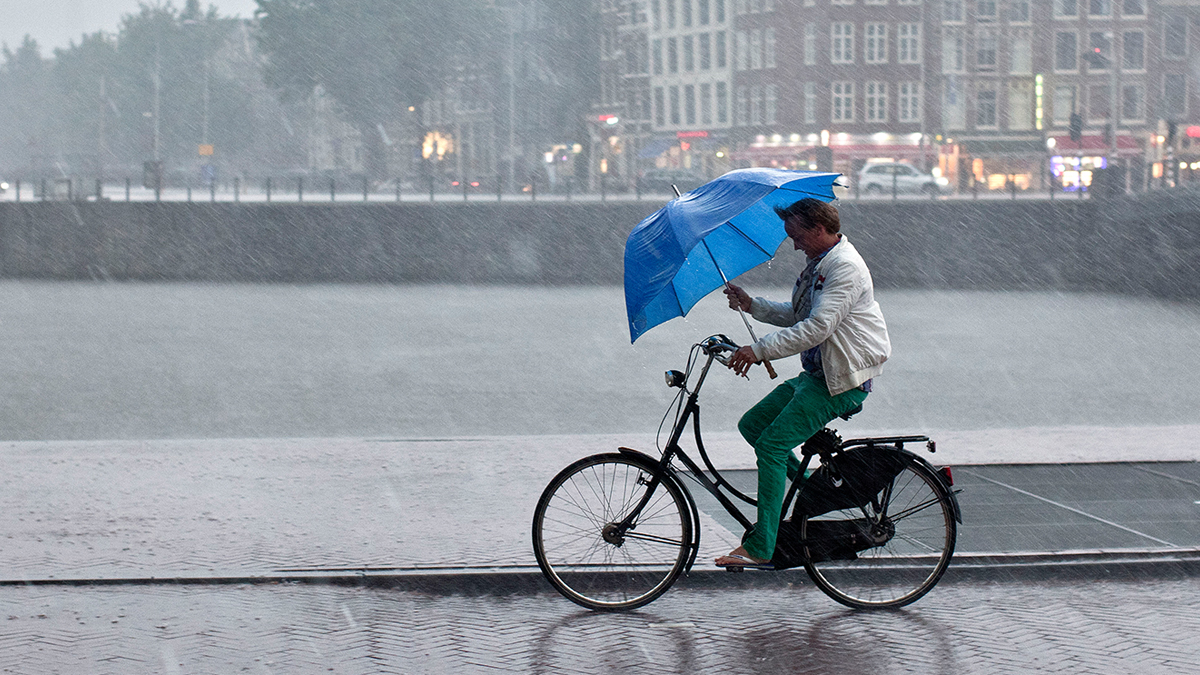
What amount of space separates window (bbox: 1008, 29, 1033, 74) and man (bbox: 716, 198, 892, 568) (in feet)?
196

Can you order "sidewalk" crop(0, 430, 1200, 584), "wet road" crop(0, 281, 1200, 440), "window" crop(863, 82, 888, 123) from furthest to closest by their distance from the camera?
1. "window" crop(863, 82, 888, 123)
2. "wet road" crop(0, 281, 1200, 440)
3. "sidewalk" crop(0, 430, 1200, 584)

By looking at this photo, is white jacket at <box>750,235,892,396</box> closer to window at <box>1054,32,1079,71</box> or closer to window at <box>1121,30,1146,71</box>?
window at <box>1054,32,1079,71</box>

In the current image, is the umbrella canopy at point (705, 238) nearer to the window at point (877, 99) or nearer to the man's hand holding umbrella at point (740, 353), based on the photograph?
the man's hand holding umbrella at point (740, 353)

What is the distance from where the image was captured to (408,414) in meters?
12.5

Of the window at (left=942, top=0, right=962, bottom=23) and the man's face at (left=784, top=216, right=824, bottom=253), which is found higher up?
the window at (left=942, top=0, right=962, bottom=23)

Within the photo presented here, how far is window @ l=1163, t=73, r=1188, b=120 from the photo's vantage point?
59.6m

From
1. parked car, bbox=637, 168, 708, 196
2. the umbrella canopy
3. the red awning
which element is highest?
the red awning

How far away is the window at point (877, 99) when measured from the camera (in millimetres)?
59406

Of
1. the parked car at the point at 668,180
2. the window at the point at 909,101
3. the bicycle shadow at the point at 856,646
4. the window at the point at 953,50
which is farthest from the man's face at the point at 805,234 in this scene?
the window at the point at 953,50

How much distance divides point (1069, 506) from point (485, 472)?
10.3ft

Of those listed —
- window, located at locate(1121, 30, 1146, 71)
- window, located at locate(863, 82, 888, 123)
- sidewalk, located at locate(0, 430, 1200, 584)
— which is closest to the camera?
sidewalk, located at locate(0, 430, 1200, 584)

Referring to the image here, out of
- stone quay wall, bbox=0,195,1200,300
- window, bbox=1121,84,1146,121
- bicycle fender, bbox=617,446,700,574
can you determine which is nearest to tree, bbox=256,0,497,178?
stone quay wall, bbox=0,195,1200,300

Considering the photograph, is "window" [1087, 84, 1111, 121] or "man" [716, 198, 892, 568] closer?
"man" [716, 198, 892, 568]

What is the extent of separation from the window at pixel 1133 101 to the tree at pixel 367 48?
1155 inches
